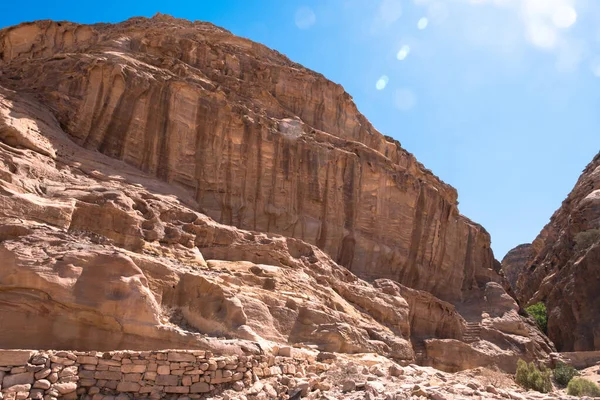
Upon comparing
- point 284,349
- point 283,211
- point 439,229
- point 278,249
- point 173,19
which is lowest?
point 284,349

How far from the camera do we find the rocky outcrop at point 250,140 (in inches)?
984

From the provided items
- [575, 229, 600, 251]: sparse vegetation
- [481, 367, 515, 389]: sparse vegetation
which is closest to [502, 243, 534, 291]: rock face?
[575, 229, 600, 251]: sparse vegetation

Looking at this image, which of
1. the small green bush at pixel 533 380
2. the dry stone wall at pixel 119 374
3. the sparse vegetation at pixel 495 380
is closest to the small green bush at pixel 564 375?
the small green bush at pixel 533 380

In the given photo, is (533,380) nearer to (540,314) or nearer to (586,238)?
(540,314)

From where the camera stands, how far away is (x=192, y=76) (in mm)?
28406

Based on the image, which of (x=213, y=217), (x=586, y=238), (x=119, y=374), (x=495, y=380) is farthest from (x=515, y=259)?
(x=119, y=374)

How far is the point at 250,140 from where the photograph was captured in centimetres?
2861

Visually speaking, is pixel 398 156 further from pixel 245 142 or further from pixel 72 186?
pixel 72 186

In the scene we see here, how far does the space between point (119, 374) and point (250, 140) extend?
19683mm

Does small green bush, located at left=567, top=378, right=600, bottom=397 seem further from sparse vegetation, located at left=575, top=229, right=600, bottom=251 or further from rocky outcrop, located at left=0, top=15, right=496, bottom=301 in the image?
sparse vegetation, located at left=575, top=229, right=600, bottom=251

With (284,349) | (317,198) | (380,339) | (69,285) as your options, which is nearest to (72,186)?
(69,285)

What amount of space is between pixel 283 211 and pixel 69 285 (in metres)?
17.9

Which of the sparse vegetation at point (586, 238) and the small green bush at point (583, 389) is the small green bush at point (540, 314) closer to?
the sparse vegetation at point (586, 238)

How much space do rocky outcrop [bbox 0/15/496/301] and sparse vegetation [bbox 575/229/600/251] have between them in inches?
507
